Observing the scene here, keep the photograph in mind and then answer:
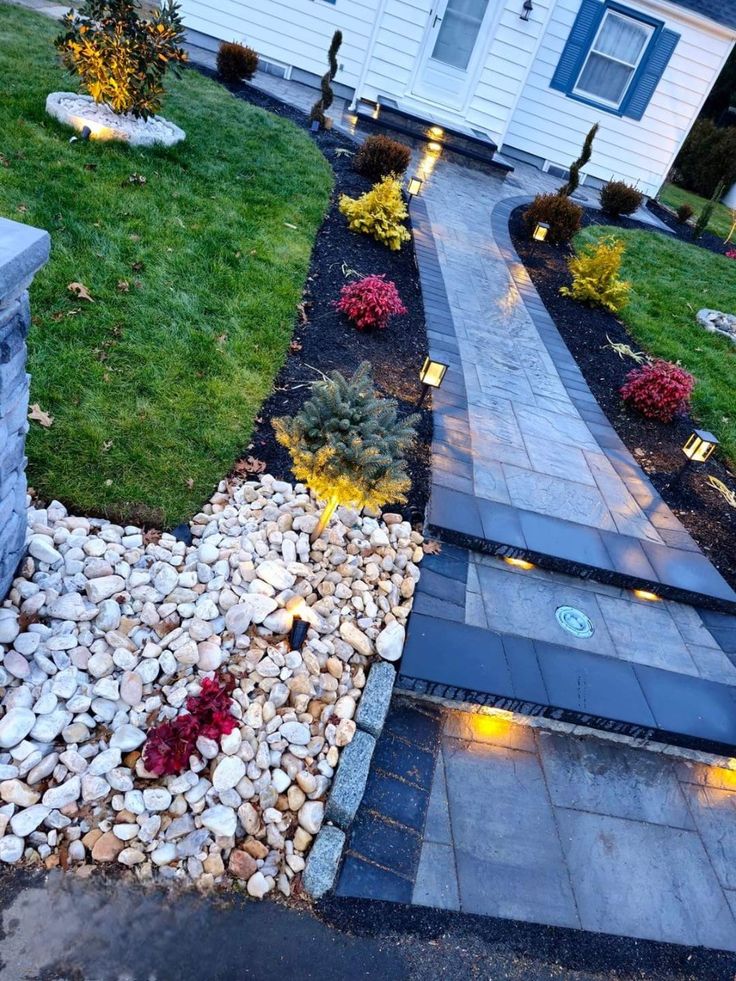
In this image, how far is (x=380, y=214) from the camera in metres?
9.01

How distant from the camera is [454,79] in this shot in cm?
1529

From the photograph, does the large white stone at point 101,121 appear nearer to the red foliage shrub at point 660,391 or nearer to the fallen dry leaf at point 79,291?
the fallen dry leaf at point 79,291

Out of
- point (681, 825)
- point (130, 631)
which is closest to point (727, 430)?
point (681, 825)

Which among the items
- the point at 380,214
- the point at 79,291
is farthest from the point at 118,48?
the point at 79,291

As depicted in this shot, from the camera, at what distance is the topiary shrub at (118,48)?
24.5 ft

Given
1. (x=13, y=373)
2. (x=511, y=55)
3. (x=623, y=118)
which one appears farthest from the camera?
(x=623, y=118)

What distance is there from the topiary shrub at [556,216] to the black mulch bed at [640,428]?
107 cm

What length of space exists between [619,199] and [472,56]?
493 centimetres

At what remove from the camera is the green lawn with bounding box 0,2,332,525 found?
448 cm

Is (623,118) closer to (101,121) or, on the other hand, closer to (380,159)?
(380,159)

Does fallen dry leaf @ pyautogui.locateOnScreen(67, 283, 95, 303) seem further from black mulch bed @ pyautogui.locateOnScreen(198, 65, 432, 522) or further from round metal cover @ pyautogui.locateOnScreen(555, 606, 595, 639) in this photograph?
round metal cover @ pyautogui.locateOnScreen(555, 606, 595, 639)

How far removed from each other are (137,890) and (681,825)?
3136 mm

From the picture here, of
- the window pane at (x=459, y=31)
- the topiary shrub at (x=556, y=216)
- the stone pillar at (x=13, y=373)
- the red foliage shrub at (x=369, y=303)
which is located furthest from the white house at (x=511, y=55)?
the stone pillar at (x=13, y=373)

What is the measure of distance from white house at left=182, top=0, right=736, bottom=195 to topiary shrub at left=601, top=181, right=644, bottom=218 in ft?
8.91
